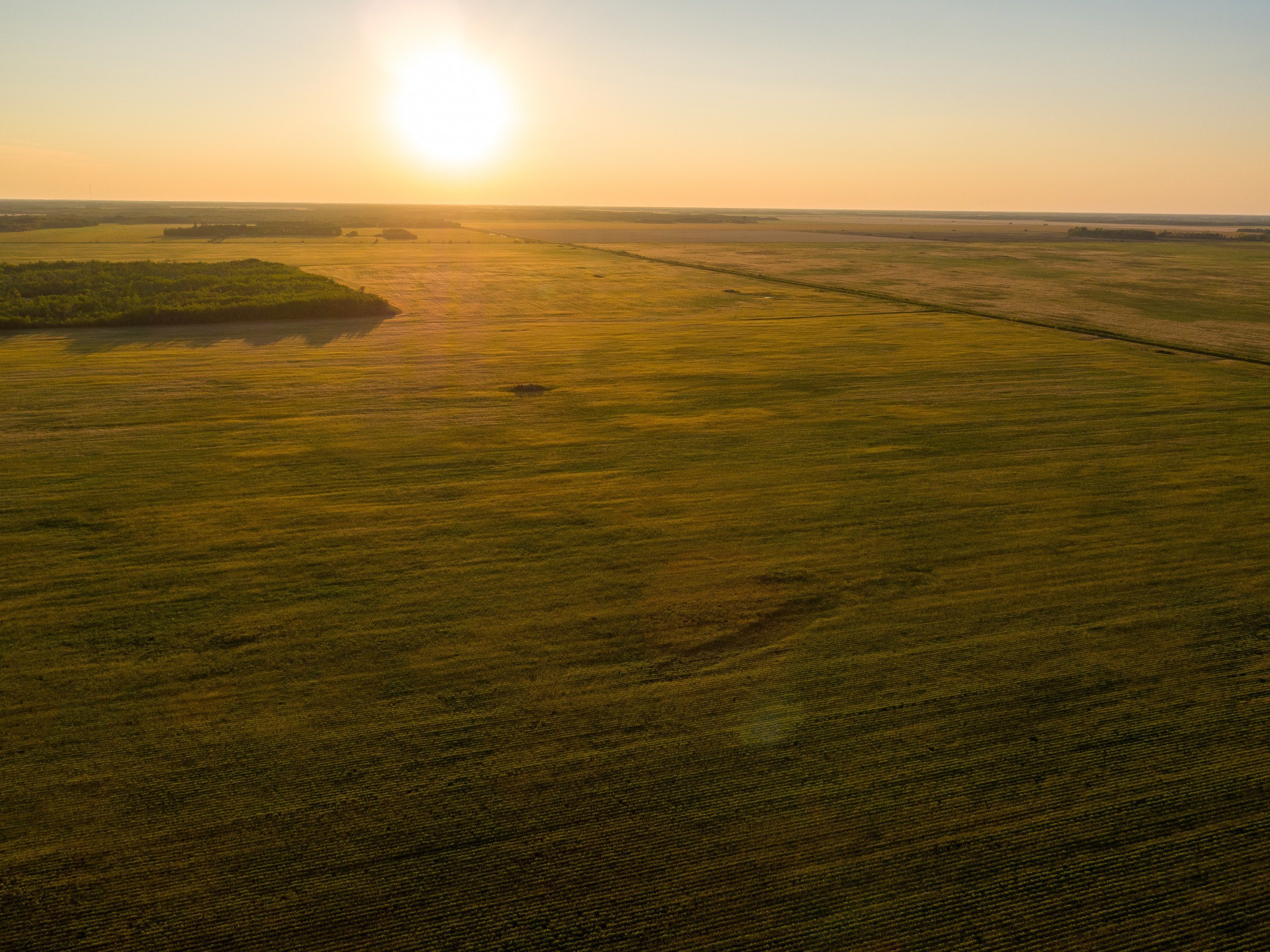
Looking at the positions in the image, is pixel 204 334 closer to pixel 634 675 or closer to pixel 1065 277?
pixel 634 675

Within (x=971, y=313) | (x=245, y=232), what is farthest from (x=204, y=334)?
(x=245, y=232)

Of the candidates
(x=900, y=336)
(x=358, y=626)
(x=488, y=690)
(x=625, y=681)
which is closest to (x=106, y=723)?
(x=358, y=626)

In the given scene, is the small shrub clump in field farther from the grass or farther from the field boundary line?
the grass

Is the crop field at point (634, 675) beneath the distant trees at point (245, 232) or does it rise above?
beneath

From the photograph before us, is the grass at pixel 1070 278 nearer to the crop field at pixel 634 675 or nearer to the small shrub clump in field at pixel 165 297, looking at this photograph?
the crop field at pixel 634 675

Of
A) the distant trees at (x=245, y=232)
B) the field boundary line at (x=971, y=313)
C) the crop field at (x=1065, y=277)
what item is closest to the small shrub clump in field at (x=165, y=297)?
the field boundary line at (x=971, y=313)

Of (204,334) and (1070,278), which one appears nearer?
(204,334)

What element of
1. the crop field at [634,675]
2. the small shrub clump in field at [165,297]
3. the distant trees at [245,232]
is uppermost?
the distant trees at [245,232]
